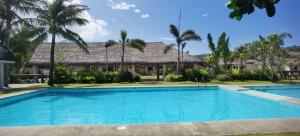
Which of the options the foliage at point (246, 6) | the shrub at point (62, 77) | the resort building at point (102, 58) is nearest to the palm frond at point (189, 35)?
the resort building at point (102, 58)

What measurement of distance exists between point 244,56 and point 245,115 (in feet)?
126

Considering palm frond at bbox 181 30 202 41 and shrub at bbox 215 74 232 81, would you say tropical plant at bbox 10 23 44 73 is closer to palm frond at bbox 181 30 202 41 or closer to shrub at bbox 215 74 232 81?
palm frond at bbox 181 30 202 41

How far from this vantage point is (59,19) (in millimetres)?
21797

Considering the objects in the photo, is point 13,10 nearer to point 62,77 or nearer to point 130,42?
point 62,77

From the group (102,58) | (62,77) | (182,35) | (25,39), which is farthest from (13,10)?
(182,35)

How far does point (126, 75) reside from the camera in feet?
84.6

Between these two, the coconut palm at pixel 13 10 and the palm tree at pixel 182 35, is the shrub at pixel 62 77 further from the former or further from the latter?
the palm tree at pixel 182 35

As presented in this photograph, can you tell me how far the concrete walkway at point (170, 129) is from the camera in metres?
6.31

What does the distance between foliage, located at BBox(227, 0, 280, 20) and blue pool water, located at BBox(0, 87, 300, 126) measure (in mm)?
7567

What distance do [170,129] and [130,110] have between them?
626 cm

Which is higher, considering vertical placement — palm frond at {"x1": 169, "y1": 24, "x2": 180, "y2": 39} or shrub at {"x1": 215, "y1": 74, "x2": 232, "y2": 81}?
palm frond at {"x1": 169, "y1": 24, "x2": 180, "y2": 39}

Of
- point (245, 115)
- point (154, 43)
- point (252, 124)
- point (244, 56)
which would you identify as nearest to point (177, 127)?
point (252, 124)

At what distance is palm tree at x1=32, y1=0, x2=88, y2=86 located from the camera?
71.3ft

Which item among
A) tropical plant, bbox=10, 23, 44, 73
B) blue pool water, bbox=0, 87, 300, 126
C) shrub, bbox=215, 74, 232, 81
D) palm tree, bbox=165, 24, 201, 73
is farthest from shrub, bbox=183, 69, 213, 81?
tropical plant, bbox=10, 23, 44, 73
